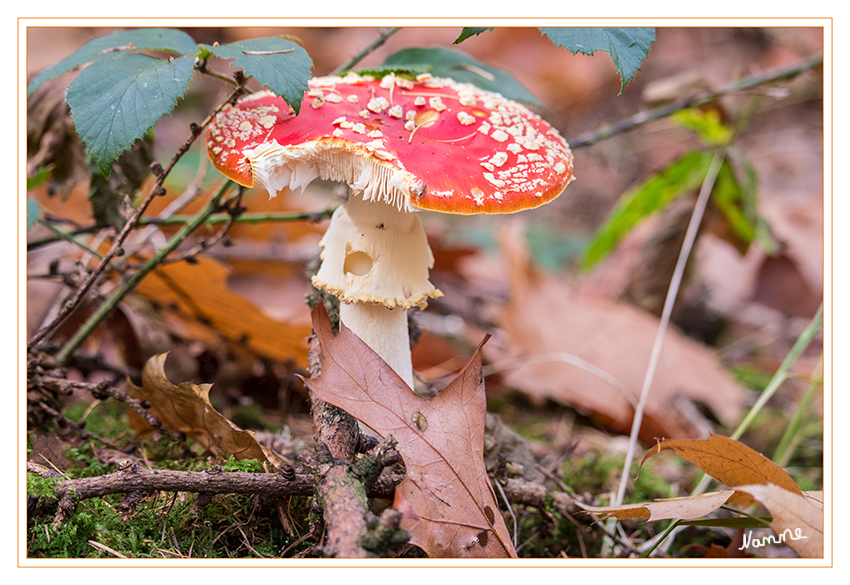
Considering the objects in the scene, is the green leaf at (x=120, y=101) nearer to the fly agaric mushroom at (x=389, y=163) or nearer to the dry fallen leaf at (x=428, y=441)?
the fly agaric mushroom at (x=389, y=163)

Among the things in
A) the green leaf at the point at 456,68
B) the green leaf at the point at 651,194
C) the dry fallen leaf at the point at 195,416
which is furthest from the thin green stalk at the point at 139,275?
the green leaf at the point at 651,194

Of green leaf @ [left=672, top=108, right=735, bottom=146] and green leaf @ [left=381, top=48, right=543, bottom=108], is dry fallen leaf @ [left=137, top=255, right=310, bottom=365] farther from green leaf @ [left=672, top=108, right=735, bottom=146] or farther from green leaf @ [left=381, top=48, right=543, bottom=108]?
green leaf @ [left=672, top=108, right=735, bottom=146]

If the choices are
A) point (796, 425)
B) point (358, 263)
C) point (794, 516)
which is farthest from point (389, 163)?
point (796, 425)

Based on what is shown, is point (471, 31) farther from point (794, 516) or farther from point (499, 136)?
point (794, 516)
